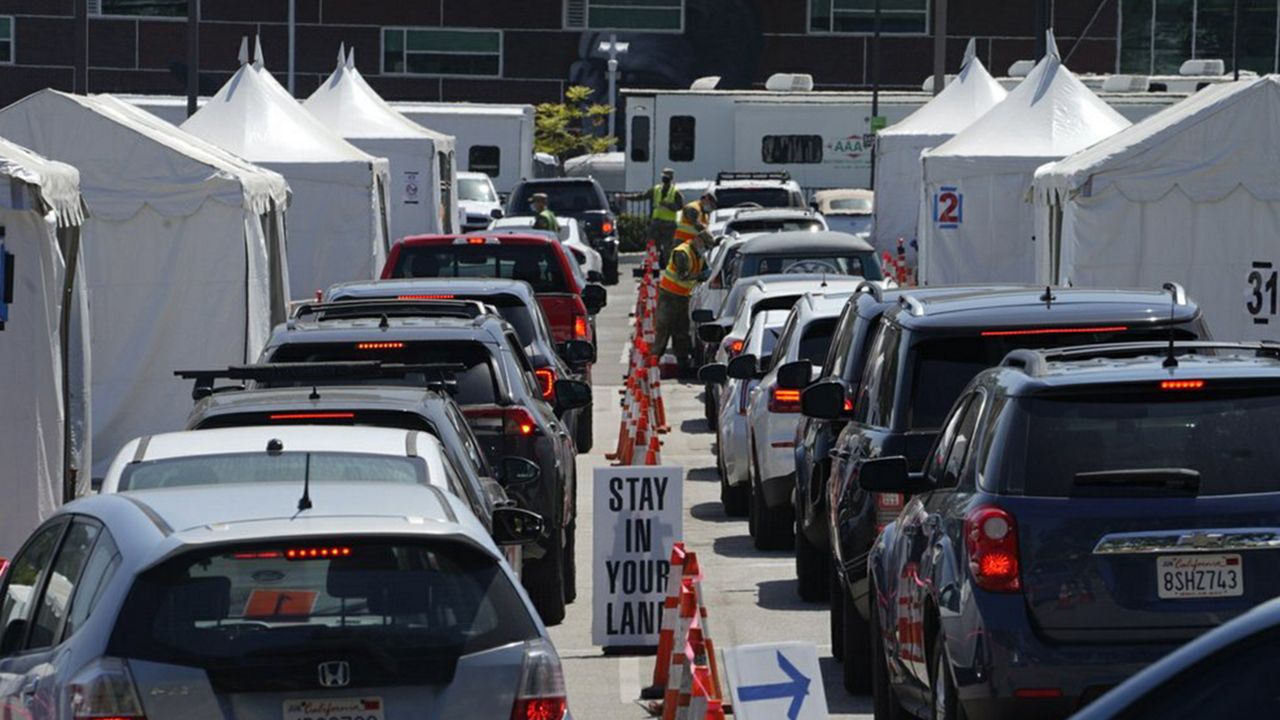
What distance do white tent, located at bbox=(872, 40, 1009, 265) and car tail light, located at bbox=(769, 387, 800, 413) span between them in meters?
25.6

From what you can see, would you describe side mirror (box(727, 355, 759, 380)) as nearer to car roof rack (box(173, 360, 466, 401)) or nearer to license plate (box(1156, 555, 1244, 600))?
car roof rack (box(173, 360, 466, 401))

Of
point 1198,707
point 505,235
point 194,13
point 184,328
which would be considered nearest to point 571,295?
point 505,235

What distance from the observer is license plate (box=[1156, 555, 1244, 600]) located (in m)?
7.73

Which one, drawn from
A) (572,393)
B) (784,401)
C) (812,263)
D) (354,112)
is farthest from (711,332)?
(354,112)

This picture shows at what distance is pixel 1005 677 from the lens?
25.5ft

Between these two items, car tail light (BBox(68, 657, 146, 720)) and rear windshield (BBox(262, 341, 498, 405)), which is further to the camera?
rear windshield (BBox(262, 341, 498, 405))

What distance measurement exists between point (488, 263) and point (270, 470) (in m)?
13.8

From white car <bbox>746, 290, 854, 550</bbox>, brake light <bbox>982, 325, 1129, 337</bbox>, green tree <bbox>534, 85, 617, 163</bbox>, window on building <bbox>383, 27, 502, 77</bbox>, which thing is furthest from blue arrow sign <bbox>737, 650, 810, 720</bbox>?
window on building <bbox>383, 27, 502, 77</bbox>

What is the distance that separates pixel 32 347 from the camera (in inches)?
567

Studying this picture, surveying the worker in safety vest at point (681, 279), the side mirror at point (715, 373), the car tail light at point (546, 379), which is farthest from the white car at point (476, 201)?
the car tail light at point (546, 379)

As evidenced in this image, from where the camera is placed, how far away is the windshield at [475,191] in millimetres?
49281

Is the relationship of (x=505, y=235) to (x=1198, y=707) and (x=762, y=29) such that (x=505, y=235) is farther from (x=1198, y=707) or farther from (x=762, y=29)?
(x=762, y=29)

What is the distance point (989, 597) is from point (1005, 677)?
25 cm

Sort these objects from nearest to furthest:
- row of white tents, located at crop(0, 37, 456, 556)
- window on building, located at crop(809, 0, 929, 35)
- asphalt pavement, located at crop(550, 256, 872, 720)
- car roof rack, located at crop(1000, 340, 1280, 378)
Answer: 1. car roof rack, located at crop(1000, 340, 1280, 378)
2. asphalt pavement, located at crop(550, 256, 872, 720)
3. row of white tents, located at crop(0, 37, 456, 556)
4. window on building, located at crop(809, 0, 929, 35)
